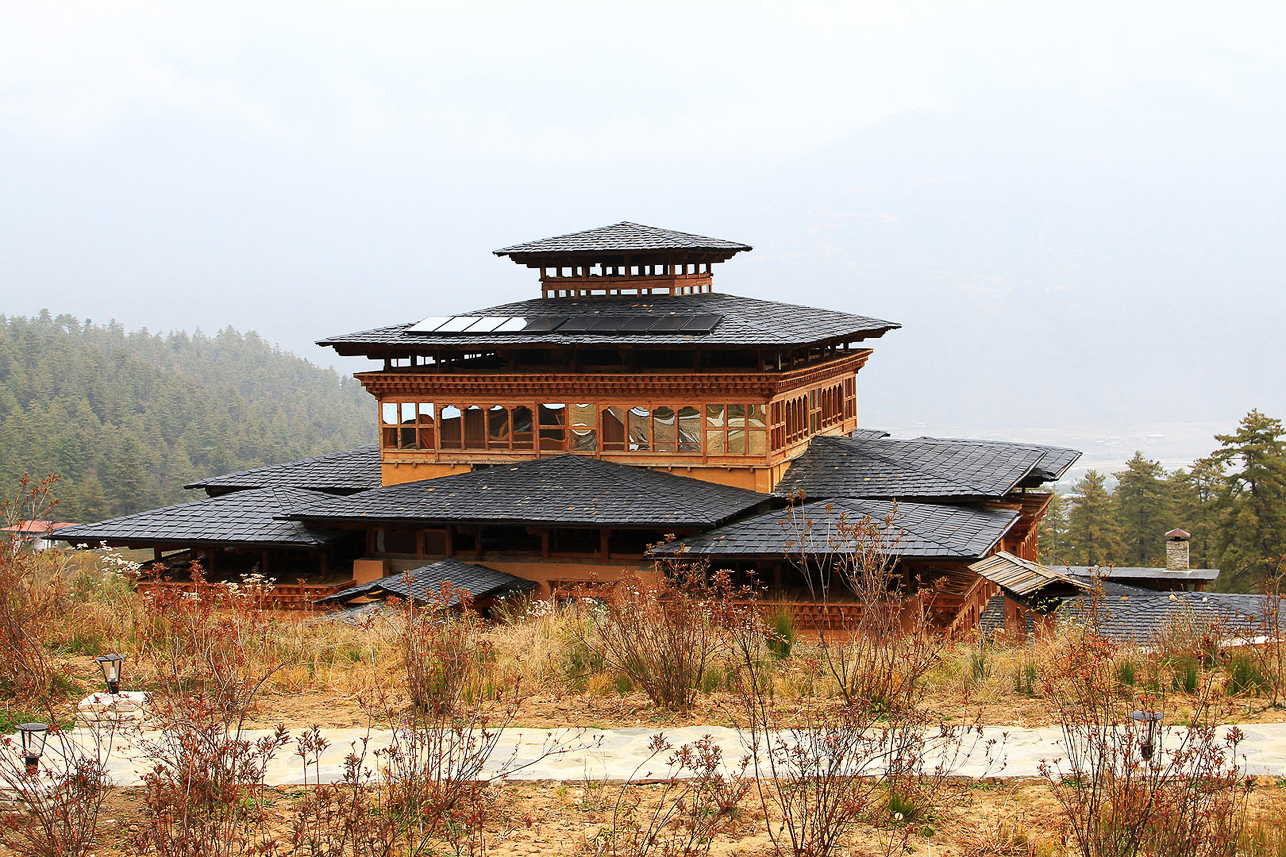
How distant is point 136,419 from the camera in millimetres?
113688

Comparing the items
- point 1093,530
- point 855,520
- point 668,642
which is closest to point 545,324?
point 855,520

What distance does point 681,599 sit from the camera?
37.8ft

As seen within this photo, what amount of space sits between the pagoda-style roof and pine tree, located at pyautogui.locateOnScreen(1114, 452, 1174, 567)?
108ft

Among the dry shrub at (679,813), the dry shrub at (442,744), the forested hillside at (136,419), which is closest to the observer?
the dry shrub at (679,813)

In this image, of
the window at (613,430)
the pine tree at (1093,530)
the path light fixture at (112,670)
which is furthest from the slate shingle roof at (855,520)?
the pine tree at (1093,530)

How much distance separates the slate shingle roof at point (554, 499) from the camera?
2339 cm

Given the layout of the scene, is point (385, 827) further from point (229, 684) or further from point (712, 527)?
point (712, 527)

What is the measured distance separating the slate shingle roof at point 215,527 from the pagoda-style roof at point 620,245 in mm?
7552

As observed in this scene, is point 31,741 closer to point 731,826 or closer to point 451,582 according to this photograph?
point 731,826

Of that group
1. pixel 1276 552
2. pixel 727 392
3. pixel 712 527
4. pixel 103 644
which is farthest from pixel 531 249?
pixel 1276 552

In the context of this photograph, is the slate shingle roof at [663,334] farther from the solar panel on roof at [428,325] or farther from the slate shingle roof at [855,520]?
the slate shingle roof at [855,520]

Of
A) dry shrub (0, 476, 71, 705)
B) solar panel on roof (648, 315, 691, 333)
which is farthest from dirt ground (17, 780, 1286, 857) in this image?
solar panel on roof (648, 315, 691, 333)

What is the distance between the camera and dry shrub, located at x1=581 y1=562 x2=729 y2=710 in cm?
1119

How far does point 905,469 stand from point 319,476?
13.4m
